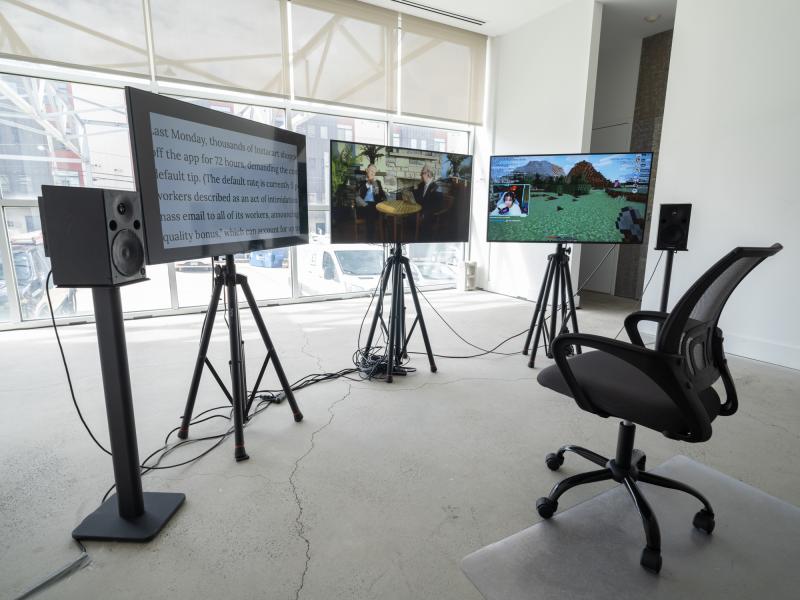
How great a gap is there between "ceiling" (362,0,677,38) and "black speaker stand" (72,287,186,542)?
508cm

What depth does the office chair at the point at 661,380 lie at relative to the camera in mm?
1251

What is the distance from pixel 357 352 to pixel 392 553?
82.0 inches

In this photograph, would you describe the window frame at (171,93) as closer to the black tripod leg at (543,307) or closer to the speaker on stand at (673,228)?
the black tripod leg at (543,307)

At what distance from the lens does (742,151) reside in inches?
136

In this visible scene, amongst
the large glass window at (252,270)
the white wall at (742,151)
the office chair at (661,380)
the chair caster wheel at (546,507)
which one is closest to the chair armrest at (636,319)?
the office chair at (661,380)

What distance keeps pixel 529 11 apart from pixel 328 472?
5694 mm

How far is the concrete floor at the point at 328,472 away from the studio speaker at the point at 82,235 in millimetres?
969

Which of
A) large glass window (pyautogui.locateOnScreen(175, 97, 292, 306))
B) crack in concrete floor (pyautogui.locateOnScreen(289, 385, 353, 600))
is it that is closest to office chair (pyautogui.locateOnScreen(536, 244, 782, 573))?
crack in concrete floor (pyautogui.locateOnScreen(289, 385, 353, 600))

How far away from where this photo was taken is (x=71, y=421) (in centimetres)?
240

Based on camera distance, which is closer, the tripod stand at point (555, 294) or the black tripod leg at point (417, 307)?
the black tripod leg at point (417, 307)

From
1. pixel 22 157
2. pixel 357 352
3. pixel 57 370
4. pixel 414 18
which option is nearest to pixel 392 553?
pixel 357 352

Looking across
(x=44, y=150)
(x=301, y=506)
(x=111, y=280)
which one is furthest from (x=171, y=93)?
(x=301, y=506)

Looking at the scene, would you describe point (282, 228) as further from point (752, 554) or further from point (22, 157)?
point (22, 157)

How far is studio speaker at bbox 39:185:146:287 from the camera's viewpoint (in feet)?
4.18
